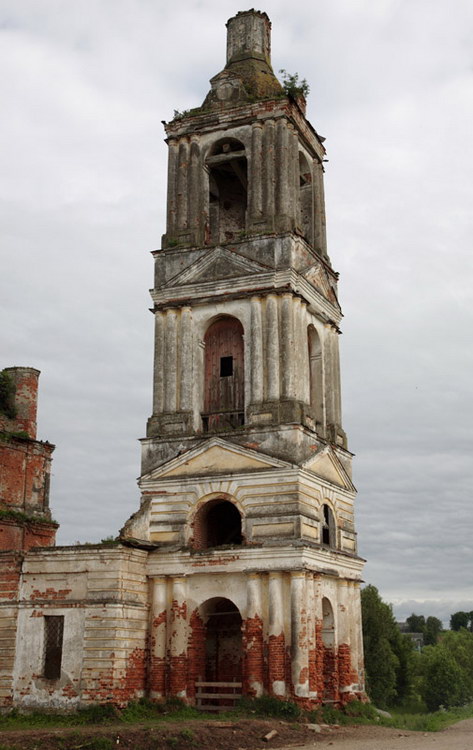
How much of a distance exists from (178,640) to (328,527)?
5.50 m

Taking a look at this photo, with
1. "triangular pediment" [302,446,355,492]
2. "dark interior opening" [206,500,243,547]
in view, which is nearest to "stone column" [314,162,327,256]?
"triangular pediment" [302,446,355,492]

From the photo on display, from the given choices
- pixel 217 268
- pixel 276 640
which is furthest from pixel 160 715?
pixel 217 268

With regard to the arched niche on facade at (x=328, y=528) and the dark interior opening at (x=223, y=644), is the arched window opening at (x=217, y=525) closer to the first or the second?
the dark interior opening at (x=223, y=644)

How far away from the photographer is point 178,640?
22.2 metres

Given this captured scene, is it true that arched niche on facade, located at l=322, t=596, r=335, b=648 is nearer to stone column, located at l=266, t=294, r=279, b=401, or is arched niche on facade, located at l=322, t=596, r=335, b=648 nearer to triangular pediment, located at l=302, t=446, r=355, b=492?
triangular pediment, located at l=302, t=446, r=355, b=492

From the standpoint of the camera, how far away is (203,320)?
25719 millimetres

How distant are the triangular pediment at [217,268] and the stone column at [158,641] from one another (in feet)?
29.3

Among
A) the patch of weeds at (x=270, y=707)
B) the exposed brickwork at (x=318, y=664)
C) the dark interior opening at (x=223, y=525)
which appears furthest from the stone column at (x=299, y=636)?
the dark interior opening at (x=223, y=525)

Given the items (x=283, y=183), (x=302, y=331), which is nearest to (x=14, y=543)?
(x=302, y=331)

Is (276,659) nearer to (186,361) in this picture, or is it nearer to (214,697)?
(214,697)

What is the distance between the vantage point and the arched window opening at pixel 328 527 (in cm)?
2461

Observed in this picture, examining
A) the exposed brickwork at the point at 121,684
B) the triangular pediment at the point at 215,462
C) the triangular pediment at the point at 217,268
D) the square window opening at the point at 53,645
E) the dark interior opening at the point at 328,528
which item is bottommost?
the exposed brickwork at the point at 121,684

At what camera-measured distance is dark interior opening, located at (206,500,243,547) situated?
960 inches

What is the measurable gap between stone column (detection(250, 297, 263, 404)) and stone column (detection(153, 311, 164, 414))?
9.46ft
